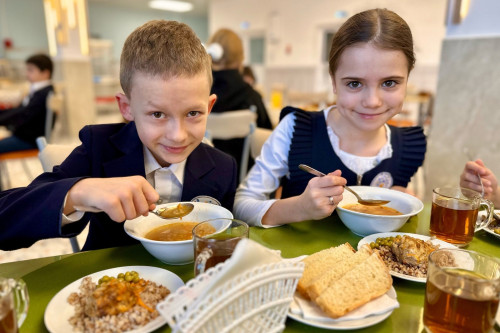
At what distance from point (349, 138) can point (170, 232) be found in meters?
0.86

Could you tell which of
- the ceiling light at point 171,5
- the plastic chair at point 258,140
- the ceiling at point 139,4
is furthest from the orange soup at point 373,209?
the ceiling at point 139,4

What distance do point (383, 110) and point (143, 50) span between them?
81 centimetres

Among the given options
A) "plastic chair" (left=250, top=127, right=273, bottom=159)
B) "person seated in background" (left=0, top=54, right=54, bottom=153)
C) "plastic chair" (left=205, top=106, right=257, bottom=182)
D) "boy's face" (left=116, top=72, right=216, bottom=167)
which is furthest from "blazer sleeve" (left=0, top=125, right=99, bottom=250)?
"person seated in background" (left=0, top=54, right=54, bottom=153)

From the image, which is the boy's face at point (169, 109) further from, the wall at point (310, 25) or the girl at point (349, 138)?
the wall at point (310, 25)

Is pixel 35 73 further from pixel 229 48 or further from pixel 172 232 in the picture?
pixel 172 232

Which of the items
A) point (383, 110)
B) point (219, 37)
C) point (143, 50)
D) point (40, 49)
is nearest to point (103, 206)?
point (143, 50)

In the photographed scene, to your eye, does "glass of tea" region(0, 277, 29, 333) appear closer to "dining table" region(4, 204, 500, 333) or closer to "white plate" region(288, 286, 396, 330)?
"dining table" region(4, 204, 500, 333)

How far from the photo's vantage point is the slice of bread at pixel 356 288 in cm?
61

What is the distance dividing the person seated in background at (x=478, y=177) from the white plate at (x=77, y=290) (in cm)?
101

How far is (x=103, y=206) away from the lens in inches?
29.9

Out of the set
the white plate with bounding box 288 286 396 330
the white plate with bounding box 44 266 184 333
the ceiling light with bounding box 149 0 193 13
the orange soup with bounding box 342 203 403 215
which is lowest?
the white plate with bounding box 288 286 396 330

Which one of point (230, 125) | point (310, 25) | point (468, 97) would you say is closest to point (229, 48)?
point (230, 125)

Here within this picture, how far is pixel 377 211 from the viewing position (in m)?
1.07

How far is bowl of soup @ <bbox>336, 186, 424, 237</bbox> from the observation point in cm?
95
